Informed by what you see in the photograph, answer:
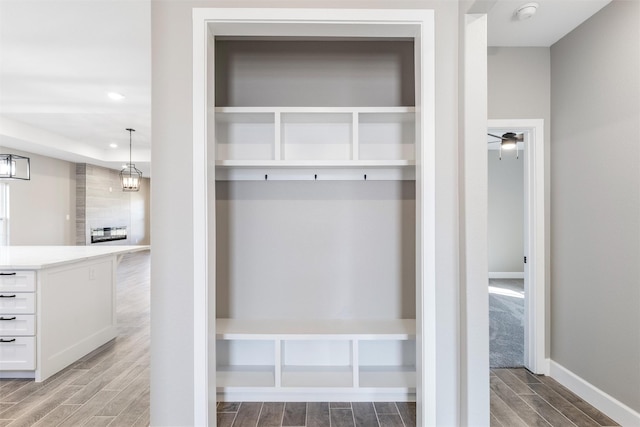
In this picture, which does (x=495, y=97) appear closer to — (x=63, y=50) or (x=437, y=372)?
(x=437, y=372)

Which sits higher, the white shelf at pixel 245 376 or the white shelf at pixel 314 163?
the white shelf at pixel 314 163

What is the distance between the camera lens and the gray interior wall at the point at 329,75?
2.46 meters

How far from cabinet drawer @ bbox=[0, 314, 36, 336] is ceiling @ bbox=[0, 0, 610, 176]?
92.0 inches

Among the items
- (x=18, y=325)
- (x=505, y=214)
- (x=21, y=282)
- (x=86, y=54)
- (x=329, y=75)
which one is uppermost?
(x=86, y=54)

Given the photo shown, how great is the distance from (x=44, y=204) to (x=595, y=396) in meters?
9.73

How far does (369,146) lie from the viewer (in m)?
2.43

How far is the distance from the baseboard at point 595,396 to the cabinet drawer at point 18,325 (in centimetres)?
421

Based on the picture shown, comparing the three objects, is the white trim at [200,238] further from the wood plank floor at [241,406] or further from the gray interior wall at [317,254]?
the gray interior wall at [317,254]

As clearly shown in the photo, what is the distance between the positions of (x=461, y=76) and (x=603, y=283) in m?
1.74

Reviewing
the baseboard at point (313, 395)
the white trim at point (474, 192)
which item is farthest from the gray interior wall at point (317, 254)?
the white trim at point (474, 192)

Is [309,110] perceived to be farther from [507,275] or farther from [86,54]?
[507,275]

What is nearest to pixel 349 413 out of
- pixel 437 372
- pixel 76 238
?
pixel 437 372

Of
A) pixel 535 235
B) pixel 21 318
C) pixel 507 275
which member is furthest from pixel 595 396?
pixel 507 275

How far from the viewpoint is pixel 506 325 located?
13.0ft
